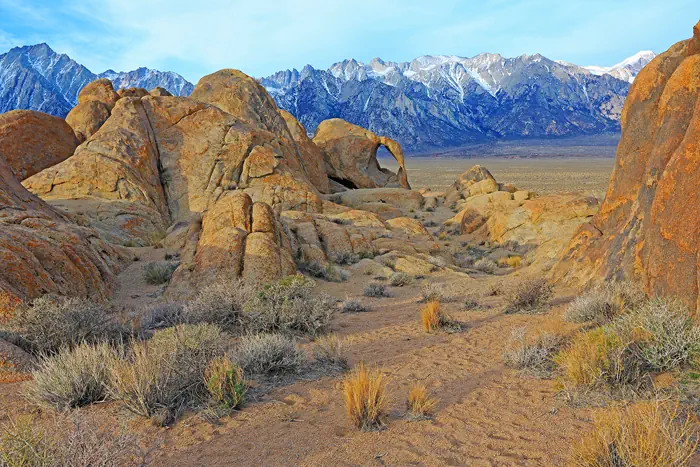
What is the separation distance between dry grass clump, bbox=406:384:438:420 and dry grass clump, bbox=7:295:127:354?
147 inches

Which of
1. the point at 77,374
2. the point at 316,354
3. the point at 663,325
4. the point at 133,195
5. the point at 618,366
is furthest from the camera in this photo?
the point at 133,195

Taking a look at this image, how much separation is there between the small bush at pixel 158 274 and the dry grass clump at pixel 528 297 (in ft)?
28.3

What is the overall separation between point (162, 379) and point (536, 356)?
4.58 meters

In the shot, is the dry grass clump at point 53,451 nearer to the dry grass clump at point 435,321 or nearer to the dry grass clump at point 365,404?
the dry grass clump at point 365,404

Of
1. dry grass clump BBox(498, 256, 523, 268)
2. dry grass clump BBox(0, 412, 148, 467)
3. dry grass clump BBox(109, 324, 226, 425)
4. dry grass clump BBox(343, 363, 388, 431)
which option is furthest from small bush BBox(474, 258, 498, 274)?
dry grass clump BBox(0, 412, 148, 467)

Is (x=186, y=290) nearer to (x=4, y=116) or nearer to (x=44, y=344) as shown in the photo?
(x=44, y=344)

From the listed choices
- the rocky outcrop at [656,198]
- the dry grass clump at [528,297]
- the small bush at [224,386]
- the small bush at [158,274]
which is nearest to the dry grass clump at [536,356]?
the rocky outcrop at [656,198]

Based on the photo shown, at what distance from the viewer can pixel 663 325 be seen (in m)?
5.79

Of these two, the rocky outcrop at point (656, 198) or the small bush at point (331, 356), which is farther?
the rocky outcrop at point (656, 198)

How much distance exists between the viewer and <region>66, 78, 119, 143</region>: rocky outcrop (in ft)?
91.7

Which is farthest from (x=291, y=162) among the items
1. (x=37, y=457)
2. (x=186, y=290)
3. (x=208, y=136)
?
(x=37, y=457)

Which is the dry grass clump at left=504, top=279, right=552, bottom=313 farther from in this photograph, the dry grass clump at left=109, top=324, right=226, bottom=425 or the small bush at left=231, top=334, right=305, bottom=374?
the dry grass clump at left=109, top=324, right=226, bottom=425

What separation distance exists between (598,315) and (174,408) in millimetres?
6432

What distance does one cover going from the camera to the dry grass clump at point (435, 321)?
845 centimetres
